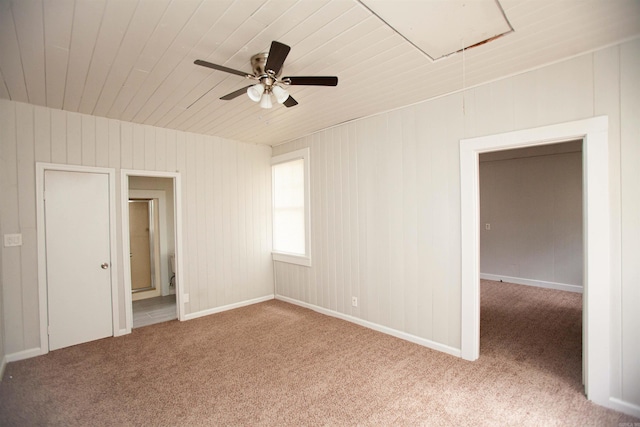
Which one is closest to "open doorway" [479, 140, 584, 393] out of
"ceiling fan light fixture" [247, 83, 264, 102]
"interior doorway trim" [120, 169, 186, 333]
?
"ceiling fan light fixture" [247, 83, 264, 102]

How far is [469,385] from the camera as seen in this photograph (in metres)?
2.60

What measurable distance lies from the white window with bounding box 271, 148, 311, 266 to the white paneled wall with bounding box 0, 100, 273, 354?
16cm

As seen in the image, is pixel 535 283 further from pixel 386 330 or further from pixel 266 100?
pixel 266 100

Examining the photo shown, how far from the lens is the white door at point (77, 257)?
3.48m

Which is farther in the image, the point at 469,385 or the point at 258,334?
the point at 258,334

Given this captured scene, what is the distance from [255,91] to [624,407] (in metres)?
3.44

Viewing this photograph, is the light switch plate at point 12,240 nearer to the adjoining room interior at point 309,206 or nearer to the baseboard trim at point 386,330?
the adjoining room interior at point 309,206

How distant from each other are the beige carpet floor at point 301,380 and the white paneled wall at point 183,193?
0.72 metres

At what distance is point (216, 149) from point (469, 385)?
14.0 feet

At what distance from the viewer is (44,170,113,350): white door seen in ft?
11.4

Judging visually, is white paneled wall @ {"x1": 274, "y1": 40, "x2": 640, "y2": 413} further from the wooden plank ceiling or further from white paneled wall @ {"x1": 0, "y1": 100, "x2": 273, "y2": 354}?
white paneled wall @ {"x1": 0, "y1": 100, "x2": 273, "y2": 354}

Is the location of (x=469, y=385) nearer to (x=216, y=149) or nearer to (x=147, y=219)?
(x=216, y=149)

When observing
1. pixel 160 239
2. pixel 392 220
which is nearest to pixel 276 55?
pixel 392 220

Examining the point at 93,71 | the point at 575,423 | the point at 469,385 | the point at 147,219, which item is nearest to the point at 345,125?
the point at 93,71
